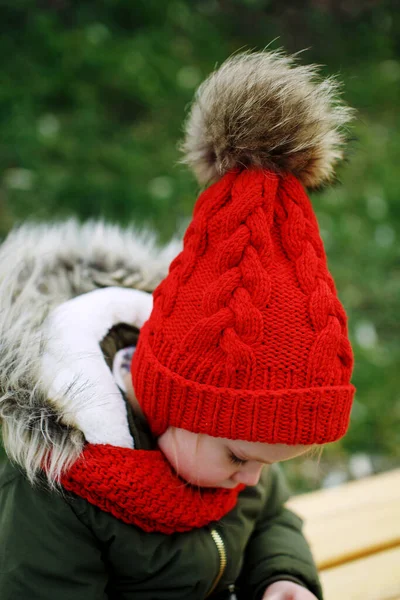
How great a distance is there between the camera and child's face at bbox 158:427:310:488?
1.14 m

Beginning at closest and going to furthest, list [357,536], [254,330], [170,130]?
1. [254,330]
2. [357,536]
3. [170,130]

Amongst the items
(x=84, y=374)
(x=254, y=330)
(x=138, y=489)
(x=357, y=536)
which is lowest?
(x=357, y=536)

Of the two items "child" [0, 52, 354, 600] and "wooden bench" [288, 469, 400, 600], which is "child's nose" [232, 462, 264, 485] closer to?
"child" [0, 52, 354, 600]

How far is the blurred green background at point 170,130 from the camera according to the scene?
2680mm

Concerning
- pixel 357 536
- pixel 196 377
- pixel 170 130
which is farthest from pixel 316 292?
pixel 170 130

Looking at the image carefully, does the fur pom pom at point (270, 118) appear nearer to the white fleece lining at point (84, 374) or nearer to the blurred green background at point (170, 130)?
Answer: the white fleece lining at point (84, 374)

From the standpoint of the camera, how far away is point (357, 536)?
1.69m

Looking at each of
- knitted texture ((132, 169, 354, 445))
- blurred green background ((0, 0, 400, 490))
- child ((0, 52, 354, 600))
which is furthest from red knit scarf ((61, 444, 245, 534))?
blurred green background ((0, 0, 400, 490))

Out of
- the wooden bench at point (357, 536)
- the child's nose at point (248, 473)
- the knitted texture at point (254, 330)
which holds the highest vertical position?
the knitted texture at point (254, 330)

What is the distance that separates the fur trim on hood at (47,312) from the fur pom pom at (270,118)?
1.17ft

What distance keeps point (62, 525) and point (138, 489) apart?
0.14 meters

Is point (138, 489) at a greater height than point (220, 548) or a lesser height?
greater

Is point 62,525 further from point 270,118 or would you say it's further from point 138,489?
point 270,118

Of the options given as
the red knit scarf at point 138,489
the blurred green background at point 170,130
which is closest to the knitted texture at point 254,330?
the red knit scarf at point 138,489
